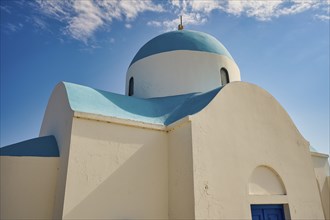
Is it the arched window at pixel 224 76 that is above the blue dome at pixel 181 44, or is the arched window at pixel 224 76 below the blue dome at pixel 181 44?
below

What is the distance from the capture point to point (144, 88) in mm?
9531

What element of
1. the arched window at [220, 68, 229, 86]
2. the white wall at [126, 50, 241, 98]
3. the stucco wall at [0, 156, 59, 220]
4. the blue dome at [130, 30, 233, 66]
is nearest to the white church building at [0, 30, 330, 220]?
the stucco wall at [0, 156, 59, 220]

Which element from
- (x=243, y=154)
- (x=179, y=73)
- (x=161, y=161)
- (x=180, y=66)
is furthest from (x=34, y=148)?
(x=180, y=66)

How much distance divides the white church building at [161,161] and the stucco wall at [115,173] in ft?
0.07

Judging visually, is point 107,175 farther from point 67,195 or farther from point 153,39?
point 153,39

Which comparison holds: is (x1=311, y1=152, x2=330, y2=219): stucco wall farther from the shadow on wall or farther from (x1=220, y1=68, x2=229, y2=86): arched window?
the shadow on wall

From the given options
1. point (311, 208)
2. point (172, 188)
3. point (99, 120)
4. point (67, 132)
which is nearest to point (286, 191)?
point (311, 208)

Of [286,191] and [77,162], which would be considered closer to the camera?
[77,162]

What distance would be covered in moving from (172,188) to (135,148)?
1.34 meters

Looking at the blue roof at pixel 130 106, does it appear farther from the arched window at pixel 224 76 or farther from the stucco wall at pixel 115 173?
the arched window at pixel 224 76

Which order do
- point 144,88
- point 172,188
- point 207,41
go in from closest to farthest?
point 172,188
point 144,88
point 207,41

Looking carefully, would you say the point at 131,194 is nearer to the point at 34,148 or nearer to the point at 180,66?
the point at 34,148

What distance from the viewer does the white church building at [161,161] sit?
17.2ft

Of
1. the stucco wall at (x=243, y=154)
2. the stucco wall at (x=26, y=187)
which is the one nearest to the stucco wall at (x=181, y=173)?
the stucco wall at (x=243, y=154)
